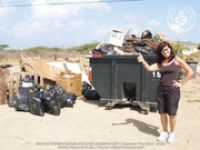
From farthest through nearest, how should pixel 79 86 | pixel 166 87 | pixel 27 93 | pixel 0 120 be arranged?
1. pixel 79 86
2. pixel 27 93
3. pixel 0 120
4. pixel 166 87

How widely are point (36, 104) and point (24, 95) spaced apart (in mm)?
604

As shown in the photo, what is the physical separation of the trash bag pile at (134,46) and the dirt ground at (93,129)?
1.36 m

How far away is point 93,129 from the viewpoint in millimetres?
5305

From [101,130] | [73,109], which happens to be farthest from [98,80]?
[101,130]

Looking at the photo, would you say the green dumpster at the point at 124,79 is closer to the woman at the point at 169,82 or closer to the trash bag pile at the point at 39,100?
the trash bag pile at the point at 39,100

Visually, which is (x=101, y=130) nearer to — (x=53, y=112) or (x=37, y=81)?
(x=53, y=112)

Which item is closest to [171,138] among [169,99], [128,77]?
[169,99]

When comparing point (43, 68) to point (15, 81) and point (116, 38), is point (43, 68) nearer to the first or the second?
point (15, 81)

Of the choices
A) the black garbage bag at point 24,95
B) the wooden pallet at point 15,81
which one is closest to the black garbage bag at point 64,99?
the black garbage bag at point 24,95

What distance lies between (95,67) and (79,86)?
1.48m

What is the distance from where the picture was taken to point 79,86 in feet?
26.9

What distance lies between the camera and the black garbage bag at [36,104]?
6.12 m

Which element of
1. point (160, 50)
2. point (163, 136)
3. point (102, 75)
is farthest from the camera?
point (102, 75)

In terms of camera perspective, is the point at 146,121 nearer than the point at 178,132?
No
